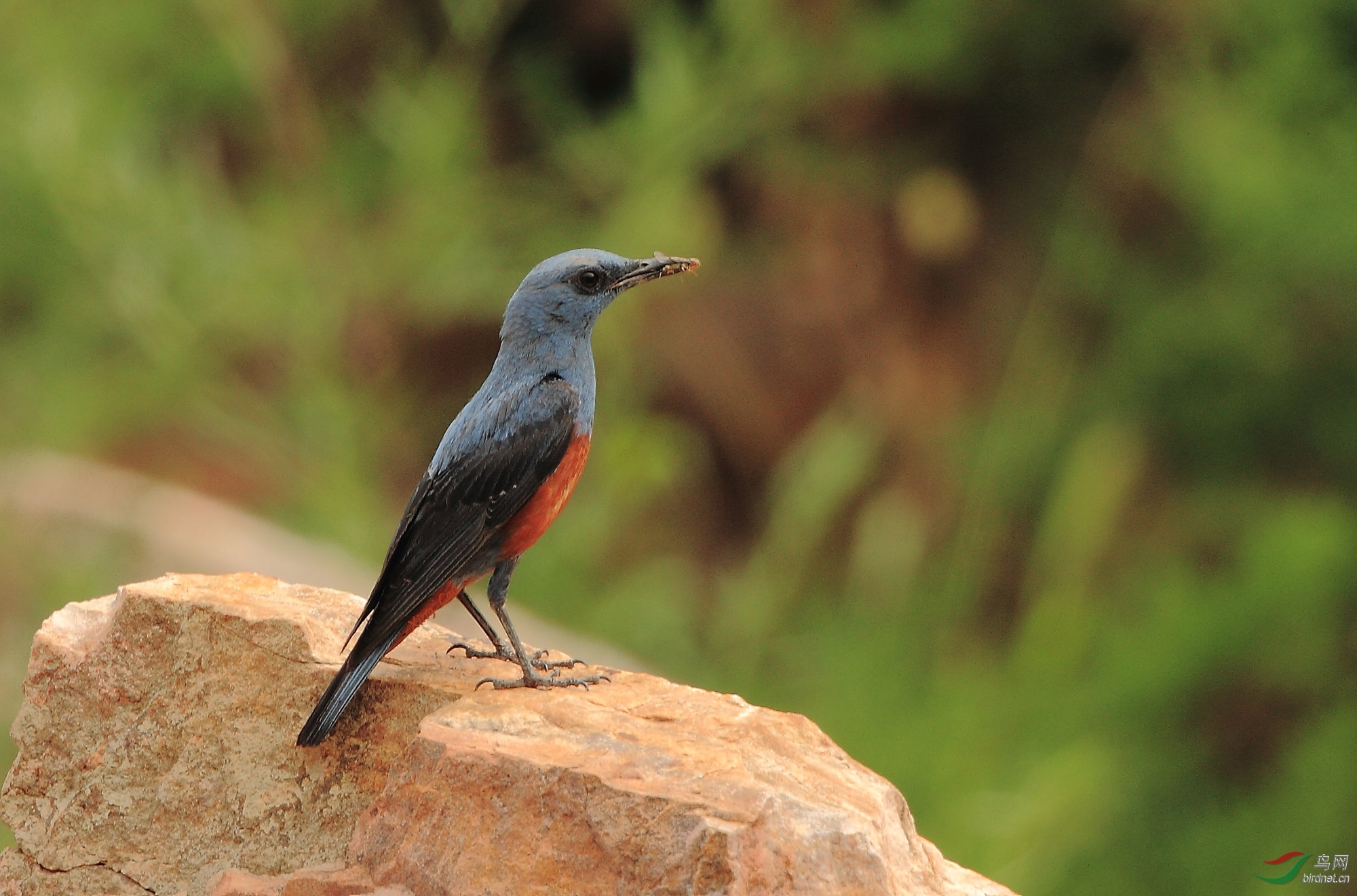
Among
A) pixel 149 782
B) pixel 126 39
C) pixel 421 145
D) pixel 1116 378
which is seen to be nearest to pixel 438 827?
pixel 149 782

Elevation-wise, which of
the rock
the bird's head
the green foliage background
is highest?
the green foliage background

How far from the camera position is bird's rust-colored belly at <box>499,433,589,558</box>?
14.5 ft

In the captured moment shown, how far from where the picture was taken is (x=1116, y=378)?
8359mm

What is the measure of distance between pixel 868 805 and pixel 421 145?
189 inches

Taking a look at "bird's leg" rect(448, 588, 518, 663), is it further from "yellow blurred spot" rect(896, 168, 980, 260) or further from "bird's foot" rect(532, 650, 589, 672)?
"yellow blurred spot" rect(896, 168, 980, 260)

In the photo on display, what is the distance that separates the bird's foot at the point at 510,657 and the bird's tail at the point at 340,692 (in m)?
0.57

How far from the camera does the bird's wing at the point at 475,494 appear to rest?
13.8 feet

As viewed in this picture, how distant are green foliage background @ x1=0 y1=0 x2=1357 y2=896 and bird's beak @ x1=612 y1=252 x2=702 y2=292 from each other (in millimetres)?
2504

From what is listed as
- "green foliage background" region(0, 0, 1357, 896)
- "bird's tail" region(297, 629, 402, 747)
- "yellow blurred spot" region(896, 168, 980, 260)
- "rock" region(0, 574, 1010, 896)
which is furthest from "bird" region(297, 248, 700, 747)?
"yellow blurred spot" region(896, 168, 980, 260)

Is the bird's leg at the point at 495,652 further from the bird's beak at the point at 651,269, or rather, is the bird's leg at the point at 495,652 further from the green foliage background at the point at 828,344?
the green foliage background at the point at 828,344

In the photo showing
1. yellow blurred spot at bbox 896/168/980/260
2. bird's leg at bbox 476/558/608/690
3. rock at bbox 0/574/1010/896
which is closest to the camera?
rock at bbox 0/574/1010/896

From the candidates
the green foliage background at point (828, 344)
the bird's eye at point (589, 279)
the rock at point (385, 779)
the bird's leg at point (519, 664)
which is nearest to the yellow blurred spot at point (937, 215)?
the green foliage background at point (828, 344)

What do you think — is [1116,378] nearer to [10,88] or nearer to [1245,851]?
[1245,851]

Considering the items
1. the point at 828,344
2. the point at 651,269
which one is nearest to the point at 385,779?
the point at 651,269
